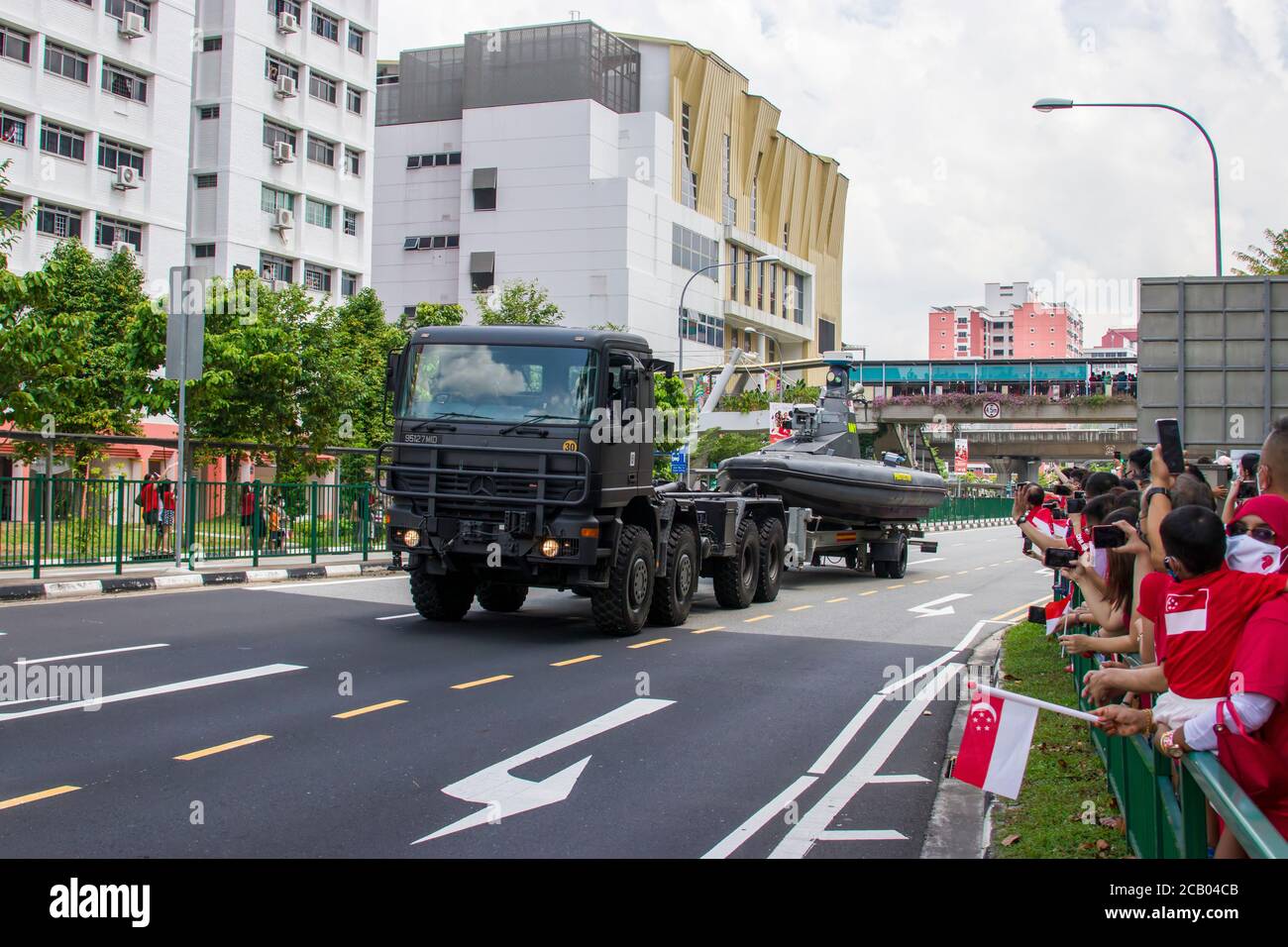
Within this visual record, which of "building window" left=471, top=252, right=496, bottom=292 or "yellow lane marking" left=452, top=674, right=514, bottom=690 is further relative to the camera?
"building window" left=471, top=252, right=496, bottom=292

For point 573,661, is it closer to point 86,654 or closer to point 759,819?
point 86,654

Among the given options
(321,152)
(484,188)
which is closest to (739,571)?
(321,152)

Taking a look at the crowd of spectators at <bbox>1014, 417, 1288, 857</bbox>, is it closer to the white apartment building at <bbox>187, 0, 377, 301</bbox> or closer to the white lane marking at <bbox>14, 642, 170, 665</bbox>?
the white lane marking at <bbox>14, 642, 170, 665</bbox>

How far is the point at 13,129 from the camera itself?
39219mm

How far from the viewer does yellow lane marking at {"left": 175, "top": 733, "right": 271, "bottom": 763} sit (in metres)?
7.24

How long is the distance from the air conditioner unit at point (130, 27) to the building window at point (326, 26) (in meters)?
11.1

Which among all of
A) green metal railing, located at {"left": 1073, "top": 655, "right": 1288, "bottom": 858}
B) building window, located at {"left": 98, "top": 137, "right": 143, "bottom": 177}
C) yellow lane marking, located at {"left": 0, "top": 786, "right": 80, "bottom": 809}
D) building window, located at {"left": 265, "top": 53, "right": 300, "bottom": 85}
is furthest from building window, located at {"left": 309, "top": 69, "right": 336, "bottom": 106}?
green metal railing, located at {"left": 1073, "top": 655, "right": 1288, "bottom": 858}

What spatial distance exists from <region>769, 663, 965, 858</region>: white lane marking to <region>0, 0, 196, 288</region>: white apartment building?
120 feet

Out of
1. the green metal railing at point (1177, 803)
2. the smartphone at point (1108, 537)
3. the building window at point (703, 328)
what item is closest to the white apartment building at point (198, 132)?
the building window at point (703, 328)

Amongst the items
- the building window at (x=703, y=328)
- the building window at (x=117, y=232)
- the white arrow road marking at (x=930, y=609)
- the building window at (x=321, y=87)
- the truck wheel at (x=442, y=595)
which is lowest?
the white arrow road marking at (x=930, y=609)

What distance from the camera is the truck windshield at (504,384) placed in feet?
40.3

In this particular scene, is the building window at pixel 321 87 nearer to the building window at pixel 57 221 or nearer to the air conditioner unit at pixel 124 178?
the air conditioner unit at pixel 124 178

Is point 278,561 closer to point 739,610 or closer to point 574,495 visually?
point 739,610
